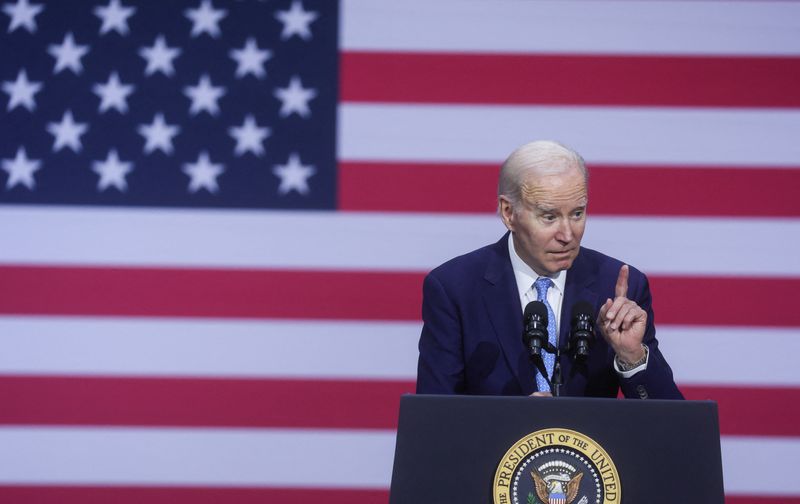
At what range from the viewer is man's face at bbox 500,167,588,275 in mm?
1667

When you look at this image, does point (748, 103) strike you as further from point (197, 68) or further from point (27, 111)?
point (27, 111)

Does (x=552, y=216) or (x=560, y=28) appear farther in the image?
(x=560, y=28)

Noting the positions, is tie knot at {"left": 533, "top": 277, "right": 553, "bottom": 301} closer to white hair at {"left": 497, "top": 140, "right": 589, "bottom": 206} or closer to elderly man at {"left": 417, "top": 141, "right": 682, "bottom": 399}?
elderly man at {"left": 417, "top": 141, "right": 682, "bottom": 399}

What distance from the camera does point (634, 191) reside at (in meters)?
2.67

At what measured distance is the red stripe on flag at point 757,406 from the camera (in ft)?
8.73

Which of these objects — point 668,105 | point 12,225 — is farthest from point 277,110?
point 668,105

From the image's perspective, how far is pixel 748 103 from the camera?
2689 mm

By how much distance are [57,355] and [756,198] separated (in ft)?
6.85

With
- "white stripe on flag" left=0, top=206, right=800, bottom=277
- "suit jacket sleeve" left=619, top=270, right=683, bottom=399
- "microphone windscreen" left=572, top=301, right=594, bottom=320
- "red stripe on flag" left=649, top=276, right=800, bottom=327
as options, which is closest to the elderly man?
"suit jacket sleeve" left=619, top=270, right=683, bottom=399

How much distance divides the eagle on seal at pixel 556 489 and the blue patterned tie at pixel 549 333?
19.1 inches

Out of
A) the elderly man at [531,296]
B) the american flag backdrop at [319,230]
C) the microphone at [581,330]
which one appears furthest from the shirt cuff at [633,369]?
the american flag backdrop at [319,230]

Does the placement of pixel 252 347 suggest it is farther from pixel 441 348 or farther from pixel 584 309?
pixel 584 309

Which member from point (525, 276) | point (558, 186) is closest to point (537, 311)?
point (558, 186)

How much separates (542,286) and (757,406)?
1.19 m
